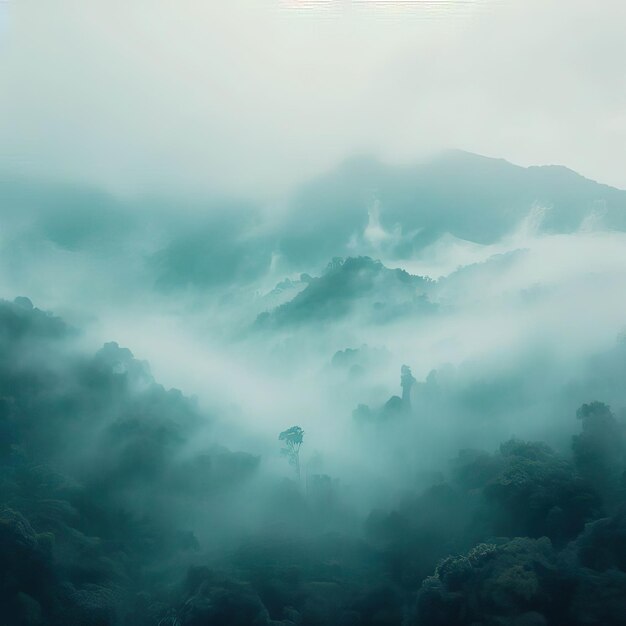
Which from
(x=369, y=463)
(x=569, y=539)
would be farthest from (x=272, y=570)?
(x=369, y=463)

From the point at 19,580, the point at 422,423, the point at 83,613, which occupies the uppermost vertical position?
the point at 422,423

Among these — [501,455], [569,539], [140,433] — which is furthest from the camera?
[140,433]

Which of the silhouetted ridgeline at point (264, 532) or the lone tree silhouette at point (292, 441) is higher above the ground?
the lone tree silhouette at point (292, 441)

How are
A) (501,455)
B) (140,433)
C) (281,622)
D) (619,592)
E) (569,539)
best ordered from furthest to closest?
(140,433)
(501,455)
(569,539)
(281,622)
(619,592)

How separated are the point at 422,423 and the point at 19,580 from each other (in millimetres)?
117454

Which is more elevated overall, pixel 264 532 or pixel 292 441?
pixel 292 441

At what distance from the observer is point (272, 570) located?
118m

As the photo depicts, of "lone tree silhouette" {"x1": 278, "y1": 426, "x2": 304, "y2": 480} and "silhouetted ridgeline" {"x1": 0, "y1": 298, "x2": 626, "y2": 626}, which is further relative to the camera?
"lone tree silhouette" {"x1": 278, "y1": 426, "x2": 304, "y2": 480}

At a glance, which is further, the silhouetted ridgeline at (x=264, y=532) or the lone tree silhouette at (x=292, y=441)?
the lone tree silhouette at (x=292, y=441)

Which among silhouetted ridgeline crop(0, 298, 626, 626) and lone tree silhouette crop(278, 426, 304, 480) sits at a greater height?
lone tree silhouette crop(278, 426, 304, 480)

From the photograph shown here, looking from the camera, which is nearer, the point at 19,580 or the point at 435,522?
the point at 19,580

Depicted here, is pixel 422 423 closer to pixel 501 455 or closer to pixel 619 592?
pixel 501 455

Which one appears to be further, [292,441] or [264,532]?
[292,441]

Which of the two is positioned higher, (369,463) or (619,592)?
(369,463)
